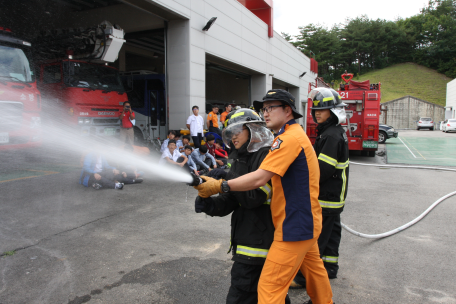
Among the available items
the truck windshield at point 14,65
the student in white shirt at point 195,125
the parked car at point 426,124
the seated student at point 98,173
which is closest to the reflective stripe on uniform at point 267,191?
the seated student at point 98,173

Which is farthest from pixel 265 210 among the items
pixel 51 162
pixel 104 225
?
pixel 51 162

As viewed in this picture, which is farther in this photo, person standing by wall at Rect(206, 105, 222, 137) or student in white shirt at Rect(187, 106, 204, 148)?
person standing by wall at Rect(206, 105, 222, 137)

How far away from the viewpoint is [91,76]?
9273 millimetres

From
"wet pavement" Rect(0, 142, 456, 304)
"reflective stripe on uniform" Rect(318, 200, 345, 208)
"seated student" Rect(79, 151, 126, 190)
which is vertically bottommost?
"wet pavement" Rect(0, 142, 456, 304)

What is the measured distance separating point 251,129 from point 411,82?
7879cm

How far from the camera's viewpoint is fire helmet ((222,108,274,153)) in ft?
7.48

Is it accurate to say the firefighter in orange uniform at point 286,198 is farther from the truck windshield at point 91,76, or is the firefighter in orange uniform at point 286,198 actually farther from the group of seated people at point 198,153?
the truck windshield at point 91,76

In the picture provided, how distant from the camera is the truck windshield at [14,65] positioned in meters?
6.98

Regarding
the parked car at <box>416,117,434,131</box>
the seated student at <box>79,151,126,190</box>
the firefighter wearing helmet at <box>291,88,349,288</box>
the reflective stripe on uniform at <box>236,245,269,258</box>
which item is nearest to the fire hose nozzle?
the reflective stripe on uniform at <box>236,245,269,258</box>

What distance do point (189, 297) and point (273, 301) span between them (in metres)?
1.23

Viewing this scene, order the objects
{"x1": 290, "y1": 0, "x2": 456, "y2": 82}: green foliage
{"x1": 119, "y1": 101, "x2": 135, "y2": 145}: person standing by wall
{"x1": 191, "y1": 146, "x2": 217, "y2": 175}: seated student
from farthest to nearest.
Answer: {"x1": 290, "y1": 0, "x2": 456, "y2": 82}: green foliage < {"x1": 119, "y1": 101, "x2": 135, "y2": 145}: person standing by wall < {"x1": 191, "y1": 146, "x2": 217, "y2": 175}: seated student

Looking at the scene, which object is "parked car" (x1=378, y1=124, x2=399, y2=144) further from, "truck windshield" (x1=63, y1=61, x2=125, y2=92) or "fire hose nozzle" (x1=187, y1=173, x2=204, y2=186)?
"fire hose nozzle" (x1=187, y1=173, x2=204, y2=186)

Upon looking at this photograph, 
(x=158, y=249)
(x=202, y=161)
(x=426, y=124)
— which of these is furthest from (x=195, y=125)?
(x=426, y=124)

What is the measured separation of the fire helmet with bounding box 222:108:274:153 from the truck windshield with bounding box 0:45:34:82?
6684 millimetres
